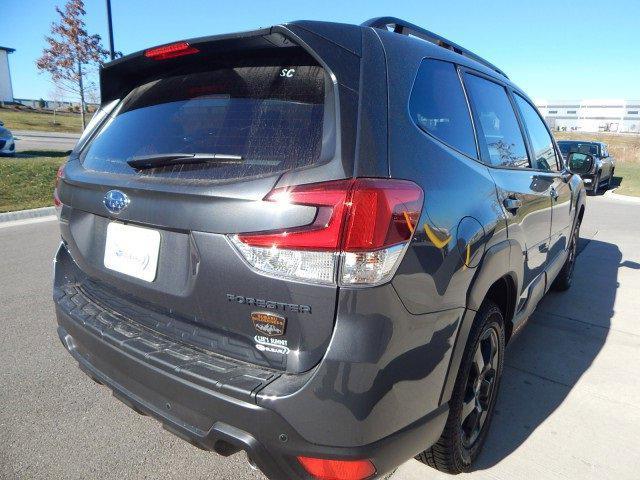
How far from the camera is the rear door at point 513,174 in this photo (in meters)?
2.18

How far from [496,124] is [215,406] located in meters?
1.97

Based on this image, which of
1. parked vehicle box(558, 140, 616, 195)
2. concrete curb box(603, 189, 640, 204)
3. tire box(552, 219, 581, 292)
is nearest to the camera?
tire box(552, 219, 581, 292)

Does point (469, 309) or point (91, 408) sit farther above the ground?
point (469, 309)

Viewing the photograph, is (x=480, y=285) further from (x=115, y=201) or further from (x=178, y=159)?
(x=115, y=201)

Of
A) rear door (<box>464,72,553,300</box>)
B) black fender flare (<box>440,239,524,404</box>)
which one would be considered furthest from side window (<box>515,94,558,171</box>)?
black fender flare (<box>440,239,524,404</box>)

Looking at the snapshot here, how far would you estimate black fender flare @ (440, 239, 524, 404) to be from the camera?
167 cm

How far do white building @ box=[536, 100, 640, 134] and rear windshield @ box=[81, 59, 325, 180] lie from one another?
4101 inches

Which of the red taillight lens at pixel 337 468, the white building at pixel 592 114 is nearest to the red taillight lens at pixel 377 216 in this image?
the red taillight lens at pixel 337 468

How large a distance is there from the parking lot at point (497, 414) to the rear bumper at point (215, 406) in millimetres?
554

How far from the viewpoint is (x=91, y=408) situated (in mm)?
2475

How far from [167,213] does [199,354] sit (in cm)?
50

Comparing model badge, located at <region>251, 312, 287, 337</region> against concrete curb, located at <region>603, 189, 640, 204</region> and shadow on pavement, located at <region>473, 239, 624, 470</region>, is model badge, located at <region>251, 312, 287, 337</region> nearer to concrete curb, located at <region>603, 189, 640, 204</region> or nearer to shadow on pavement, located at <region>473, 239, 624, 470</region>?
shadow on pavement, located at <region>473, 239, 624, 470</region>

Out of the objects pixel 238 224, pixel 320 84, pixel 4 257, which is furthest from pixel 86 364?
pixel 4 257

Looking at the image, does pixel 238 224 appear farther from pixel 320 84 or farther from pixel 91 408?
pixel 91 408
